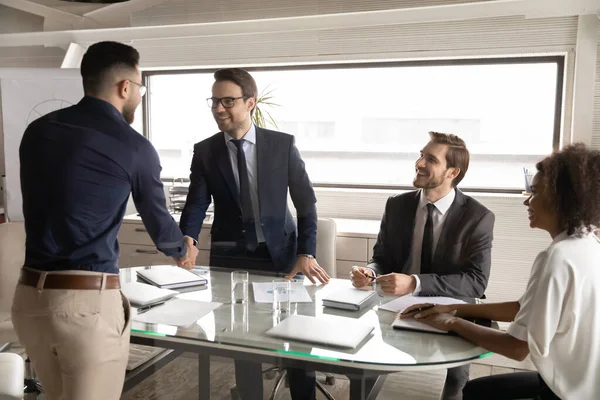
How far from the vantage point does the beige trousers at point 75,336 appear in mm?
1480

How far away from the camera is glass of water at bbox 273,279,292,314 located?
181 centimetres

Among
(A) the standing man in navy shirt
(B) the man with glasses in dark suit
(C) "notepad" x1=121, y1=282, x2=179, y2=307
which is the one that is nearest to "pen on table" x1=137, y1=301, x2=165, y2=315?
(C) "notepad" x1=121, y1=282, x2=179, y2=307

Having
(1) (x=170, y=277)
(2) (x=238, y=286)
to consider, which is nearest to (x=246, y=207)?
(1) (x=170, y=277)

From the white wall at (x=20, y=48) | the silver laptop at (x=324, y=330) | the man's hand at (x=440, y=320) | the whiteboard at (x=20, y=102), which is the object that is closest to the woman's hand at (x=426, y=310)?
the man's hand at (x=440, y=320)

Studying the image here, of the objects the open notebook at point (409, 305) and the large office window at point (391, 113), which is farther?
the large office window at point (391, 113)

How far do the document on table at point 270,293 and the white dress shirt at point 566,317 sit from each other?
75 cm

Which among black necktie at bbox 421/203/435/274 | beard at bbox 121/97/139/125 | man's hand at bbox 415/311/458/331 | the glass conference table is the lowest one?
the glass conference table

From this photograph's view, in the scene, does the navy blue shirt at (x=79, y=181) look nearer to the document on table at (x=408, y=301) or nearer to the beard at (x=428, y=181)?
the document on table at (x=408, y=301)

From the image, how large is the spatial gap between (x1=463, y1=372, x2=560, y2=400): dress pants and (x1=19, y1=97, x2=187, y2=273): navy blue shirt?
4.10 ft

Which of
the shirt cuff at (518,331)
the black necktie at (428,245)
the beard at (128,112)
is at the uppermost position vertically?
the beard at (128,112)

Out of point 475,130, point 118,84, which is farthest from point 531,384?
point 475,130

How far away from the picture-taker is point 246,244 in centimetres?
247

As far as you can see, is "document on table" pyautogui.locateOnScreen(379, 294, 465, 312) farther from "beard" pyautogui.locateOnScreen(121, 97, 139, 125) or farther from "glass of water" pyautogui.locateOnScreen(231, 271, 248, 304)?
"beard" pyautogui.locateOnScreen(121, 97, 139, 125)

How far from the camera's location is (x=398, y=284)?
1.96m
